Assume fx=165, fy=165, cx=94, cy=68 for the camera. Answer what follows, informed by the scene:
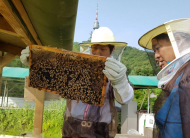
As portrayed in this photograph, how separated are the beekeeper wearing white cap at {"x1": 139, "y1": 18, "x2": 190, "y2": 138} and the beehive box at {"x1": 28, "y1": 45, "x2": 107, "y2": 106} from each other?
1.61ft

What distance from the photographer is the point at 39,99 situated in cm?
324

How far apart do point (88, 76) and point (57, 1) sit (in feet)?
2.54

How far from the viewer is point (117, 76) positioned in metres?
1.48

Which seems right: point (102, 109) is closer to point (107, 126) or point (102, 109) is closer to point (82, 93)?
point (107, 126)

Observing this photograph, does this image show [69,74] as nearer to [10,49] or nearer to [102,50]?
[102,50]

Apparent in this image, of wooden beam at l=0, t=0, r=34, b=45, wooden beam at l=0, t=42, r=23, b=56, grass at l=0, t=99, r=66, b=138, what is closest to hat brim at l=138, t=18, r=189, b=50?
wooden beam at l=0, t=0, r=34, b=45

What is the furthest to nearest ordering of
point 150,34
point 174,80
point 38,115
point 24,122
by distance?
1. point 24,122
2. point 38,115
3. point 150,34
4. point 174,80

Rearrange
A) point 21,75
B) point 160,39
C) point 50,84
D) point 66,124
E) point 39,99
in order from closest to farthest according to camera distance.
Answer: point 160,39, point 50,84, point 66,124, point 39,99, point 21,75

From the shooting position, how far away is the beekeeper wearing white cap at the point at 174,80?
949mm

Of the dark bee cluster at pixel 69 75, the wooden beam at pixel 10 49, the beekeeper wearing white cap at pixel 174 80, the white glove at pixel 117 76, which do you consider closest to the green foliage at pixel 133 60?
the wooden beam at pixel 10 49

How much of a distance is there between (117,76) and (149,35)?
0.45 metres

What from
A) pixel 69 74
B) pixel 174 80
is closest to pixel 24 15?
pixel 69 74

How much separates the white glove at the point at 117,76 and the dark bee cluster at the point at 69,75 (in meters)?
0.07

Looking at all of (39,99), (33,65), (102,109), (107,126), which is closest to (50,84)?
(33,65)
